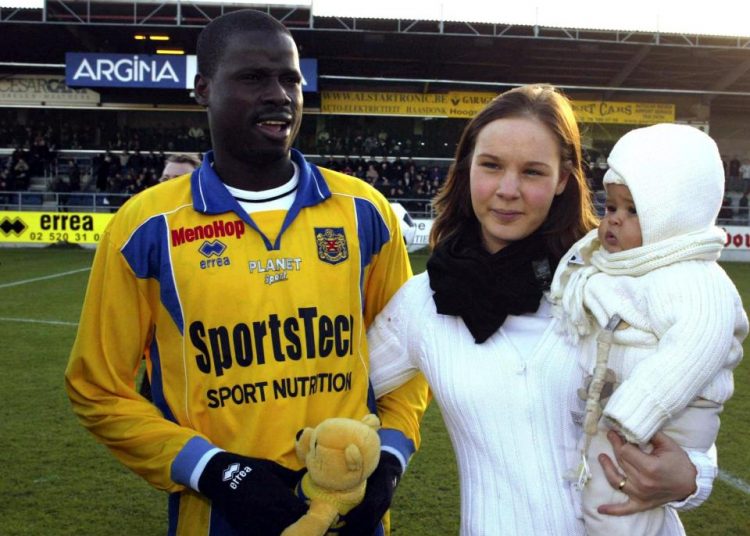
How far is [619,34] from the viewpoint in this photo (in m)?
25.0

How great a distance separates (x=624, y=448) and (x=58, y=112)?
1091 inches

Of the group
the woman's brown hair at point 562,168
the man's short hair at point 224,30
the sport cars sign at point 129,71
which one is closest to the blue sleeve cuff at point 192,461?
the woman's brown hair at point 562,168

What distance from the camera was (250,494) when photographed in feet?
5.96

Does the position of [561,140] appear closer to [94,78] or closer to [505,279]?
[505,279]

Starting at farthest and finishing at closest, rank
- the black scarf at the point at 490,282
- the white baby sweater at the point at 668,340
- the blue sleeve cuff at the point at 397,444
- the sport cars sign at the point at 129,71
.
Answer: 1. the sport cars sign at the point at 129,71
2. the blue sleeve cuff at the point at 397,444
3. the black scarf at the point at 490,282
4. the white baby sweater at the point at 668,340

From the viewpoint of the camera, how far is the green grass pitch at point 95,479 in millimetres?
4148

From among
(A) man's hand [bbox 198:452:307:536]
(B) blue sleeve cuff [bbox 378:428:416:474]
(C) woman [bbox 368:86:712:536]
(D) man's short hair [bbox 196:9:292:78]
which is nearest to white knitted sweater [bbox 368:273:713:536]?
(C) woman [bbox 368:86:712:536]

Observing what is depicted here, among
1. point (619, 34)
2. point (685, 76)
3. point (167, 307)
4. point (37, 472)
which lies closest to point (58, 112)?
point (619, 34)

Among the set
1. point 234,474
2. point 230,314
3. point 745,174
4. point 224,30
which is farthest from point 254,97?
point 745,174

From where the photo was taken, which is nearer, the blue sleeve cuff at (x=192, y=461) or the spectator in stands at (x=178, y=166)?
the blue sleeve cuff at (x=192, y=461)

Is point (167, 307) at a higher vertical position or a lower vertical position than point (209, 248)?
lower

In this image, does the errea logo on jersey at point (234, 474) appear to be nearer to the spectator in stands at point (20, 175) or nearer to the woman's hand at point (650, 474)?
the woman's hand at point (650, 474)

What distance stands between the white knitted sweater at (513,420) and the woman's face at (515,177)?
20 centimetres

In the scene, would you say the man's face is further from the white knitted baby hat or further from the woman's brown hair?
the white knitted baby hat
